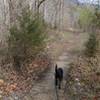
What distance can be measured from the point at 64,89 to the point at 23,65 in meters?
3.68

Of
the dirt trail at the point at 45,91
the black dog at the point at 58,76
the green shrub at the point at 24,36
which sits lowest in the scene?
the dirt trail at the point at 45,91

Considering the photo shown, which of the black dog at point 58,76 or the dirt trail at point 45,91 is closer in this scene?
the dirt trail at point 45,91

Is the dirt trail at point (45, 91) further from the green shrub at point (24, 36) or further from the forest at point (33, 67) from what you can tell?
the green shrub at point (24, 36)

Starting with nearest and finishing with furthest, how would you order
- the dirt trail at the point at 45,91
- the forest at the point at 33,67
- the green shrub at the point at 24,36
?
the dirt trail at the point at 45,91, the forest at the point at 33,67, the green shrub at the point at 24,36

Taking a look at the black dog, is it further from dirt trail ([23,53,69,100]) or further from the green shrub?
the green shrub

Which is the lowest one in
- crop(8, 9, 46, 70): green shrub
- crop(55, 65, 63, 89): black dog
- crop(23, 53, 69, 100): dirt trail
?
crop(23, 53, 69, 100): dirt trail

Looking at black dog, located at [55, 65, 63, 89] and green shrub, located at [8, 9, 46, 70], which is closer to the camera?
black dog, located at [55, 65, 63, 89]

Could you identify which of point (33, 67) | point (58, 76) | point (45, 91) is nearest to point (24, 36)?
point (33, 67)

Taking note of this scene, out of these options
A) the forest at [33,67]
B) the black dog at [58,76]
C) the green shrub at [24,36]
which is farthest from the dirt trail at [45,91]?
the green shrub at [24,36]

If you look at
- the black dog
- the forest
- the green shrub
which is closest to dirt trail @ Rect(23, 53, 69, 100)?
the forest

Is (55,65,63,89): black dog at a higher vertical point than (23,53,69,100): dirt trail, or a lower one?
higher

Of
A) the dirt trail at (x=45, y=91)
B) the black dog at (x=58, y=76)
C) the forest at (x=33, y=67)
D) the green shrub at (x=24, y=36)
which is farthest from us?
the green shrub at (x=24, y=36)

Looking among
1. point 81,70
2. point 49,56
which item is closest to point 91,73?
point 81,70

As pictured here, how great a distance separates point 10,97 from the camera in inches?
515
